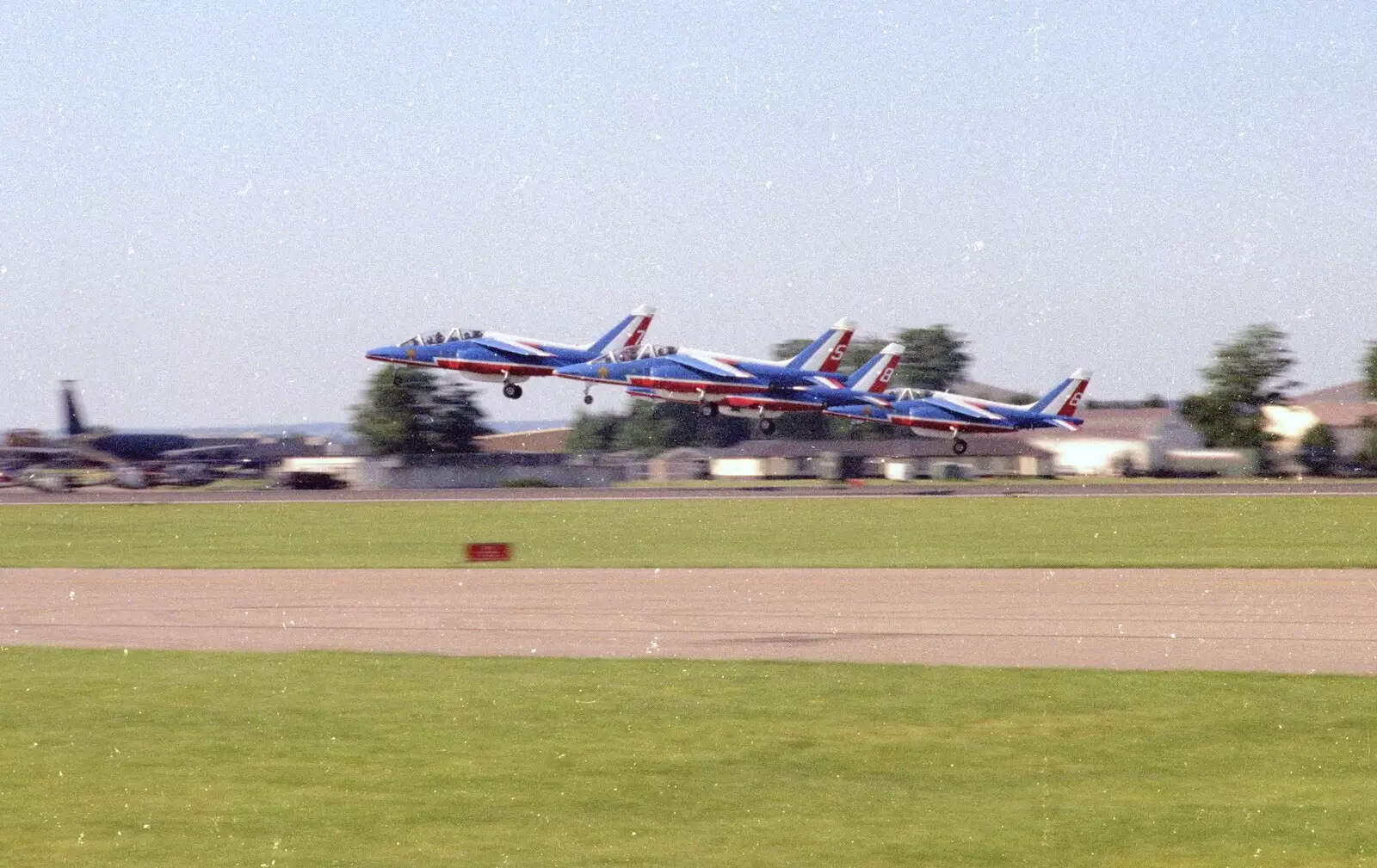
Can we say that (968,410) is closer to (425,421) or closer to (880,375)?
(880,375)

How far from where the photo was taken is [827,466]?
411 feet

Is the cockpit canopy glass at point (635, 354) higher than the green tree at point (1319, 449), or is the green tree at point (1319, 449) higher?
the cockpit canopy glass at point (635, 354)

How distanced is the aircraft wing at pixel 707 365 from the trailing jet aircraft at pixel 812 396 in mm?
1766

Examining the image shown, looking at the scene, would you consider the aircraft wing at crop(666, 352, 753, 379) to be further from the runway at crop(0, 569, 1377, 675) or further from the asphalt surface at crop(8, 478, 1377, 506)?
the runway at crop(0, 569, 1377, 675)

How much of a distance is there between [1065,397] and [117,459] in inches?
2882

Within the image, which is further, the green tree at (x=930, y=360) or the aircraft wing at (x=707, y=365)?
the green tree at (x=930, y=360)

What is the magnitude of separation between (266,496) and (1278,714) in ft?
265

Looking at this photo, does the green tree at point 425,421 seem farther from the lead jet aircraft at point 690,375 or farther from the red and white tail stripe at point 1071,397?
the red and white tail stripe at point 1071,397

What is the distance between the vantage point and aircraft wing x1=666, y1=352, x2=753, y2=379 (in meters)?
110

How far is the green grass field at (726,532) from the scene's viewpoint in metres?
42.9

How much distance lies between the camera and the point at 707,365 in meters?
110

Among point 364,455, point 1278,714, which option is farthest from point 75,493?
point 1278,714

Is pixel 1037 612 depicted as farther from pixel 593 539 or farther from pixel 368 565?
pixel 593 539

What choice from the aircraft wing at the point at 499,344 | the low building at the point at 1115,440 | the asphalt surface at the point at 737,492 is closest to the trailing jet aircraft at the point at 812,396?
the aircraft wing at the point at 499,344
